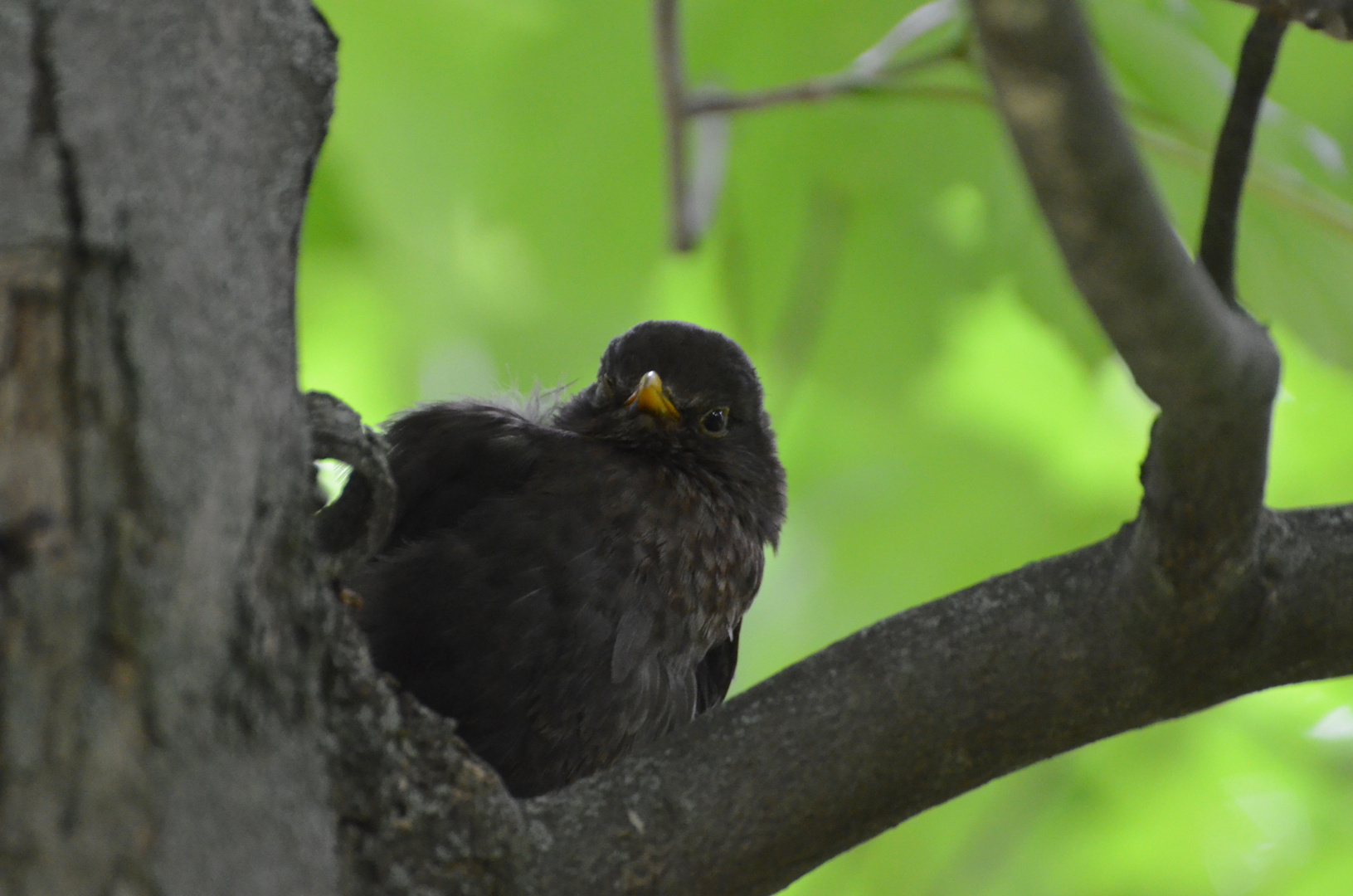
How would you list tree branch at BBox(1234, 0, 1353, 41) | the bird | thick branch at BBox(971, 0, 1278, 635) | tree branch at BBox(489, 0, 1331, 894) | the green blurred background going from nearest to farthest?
1. thick branch at BBox(971, 0, 1278, 635)
2. tree branch at BBox(1234, 0, 1353, 41)
3. tree branch at BBox(489, 0, 1331, 894)
4. the bird
5. the green blurred background

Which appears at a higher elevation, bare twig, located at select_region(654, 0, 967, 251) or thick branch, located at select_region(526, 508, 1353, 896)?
bare twig, located at select_region(654, 0, 967, 251)

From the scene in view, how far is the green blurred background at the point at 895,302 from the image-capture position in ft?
6.09

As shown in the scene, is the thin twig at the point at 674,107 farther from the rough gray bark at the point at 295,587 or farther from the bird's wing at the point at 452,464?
the rough gray bark at the point at 295,587

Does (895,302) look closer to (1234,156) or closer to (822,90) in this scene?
(822,90)

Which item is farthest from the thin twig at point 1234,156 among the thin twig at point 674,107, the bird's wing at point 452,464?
the bird's wing at point 452,464

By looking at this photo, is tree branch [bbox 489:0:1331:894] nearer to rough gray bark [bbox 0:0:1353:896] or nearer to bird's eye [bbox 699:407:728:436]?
rough gray bark [bbox 0:0:1353:896]

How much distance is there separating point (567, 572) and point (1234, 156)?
0.92m

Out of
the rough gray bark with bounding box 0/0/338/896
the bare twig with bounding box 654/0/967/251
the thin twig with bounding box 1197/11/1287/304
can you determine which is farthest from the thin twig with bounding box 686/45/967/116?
the rough gray bark with bounding box 0/0/338/896

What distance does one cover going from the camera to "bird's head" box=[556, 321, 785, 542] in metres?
1.99

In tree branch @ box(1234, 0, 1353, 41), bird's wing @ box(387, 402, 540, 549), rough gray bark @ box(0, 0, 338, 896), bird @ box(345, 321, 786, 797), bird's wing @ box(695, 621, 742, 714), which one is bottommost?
bird's wing @ box(695, 621, 742, 714)

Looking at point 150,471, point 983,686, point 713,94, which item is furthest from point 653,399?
point 150,471

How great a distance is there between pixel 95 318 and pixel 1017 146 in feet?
1.65

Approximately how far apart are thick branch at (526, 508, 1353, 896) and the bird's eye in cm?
96

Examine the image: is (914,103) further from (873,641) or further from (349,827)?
(349,827)
